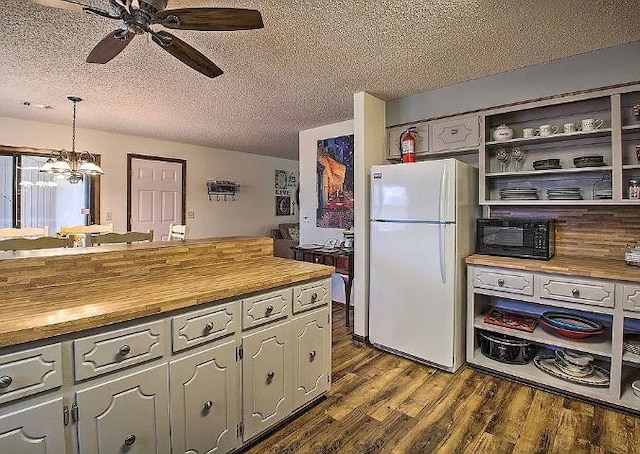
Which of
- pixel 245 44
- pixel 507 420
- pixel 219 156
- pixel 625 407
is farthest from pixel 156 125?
pixel 625 407

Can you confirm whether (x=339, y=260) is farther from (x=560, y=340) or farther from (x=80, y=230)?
(x=80, y=230)

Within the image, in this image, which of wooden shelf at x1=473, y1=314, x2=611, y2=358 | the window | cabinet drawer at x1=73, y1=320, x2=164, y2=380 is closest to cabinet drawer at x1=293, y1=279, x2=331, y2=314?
cabinet drawer at x1=73, y1=320, x2=164, y2=380

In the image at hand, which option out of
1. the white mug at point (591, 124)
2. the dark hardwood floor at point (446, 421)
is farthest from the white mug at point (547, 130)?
the dark hardwood floor at point (446, 421)

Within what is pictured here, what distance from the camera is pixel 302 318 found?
202 cm

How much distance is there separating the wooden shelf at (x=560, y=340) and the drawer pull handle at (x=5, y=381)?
2.74 metres

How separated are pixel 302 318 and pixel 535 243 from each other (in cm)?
180

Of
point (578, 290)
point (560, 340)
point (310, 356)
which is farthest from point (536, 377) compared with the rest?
point (310, 356)

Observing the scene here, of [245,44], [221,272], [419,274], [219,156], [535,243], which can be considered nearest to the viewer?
[221,272]

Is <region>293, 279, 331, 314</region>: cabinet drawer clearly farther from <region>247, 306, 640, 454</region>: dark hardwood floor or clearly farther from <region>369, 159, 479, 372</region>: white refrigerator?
<region>369, 159, 479, 372</region>: white refrigerator

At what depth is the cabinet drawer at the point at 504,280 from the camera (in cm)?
244

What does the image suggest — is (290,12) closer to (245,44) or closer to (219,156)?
(245,44)

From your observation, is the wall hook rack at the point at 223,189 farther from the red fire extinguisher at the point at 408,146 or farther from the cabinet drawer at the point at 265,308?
the cabinet drawer at the point at 265,308

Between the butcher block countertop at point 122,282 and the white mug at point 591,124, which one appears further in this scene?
the white mug at point 591,124

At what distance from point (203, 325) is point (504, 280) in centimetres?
212
